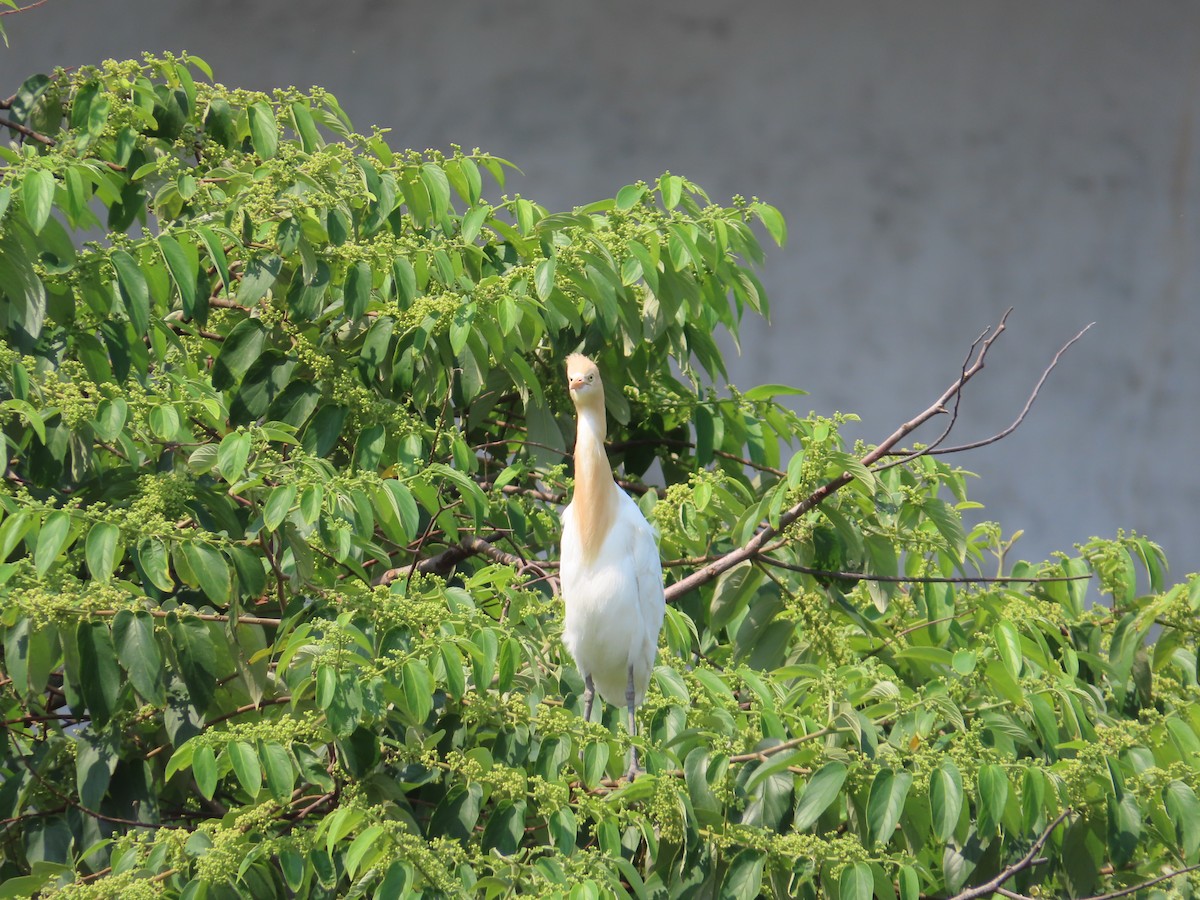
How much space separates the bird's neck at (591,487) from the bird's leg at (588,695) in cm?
21

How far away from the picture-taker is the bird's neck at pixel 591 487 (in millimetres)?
2189

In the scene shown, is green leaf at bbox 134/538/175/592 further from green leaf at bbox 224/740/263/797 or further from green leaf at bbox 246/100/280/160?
green leaf at bbox 246/100/280/160

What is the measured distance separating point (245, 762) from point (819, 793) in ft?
2.08

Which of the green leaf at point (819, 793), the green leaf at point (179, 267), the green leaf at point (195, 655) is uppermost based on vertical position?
the green leaf at point (179, 267)

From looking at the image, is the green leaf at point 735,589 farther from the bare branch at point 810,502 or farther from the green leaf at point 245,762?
the green leaf at point 245,762

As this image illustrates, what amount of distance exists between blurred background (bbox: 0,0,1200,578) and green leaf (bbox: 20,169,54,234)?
6.35 feet

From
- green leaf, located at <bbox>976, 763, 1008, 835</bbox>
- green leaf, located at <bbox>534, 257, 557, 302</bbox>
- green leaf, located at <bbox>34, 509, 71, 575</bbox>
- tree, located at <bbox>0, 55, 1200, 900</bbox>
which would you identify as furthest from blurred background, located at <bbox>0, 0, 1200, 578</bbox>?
green leaf, located at <bbox>34, 509, 71, 575</bbox>

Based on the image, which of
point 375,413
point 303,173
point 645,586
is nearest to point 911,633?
point 645,586

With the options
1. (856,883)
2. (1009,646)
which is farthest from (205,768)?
(1009,646)

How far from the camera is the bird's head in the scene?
210 centimetres

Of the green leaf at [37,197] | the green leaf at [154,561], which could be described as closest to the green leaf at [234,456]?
the green leaf at [154,561]

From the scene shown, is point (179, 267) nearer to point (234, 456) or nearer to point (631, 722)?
point (234, 456)

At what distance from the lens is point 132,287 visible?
6.21 ft

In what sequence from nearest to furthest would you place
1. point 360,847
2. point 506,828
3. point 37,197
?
point 360,847
point 506,828
point 37,197
